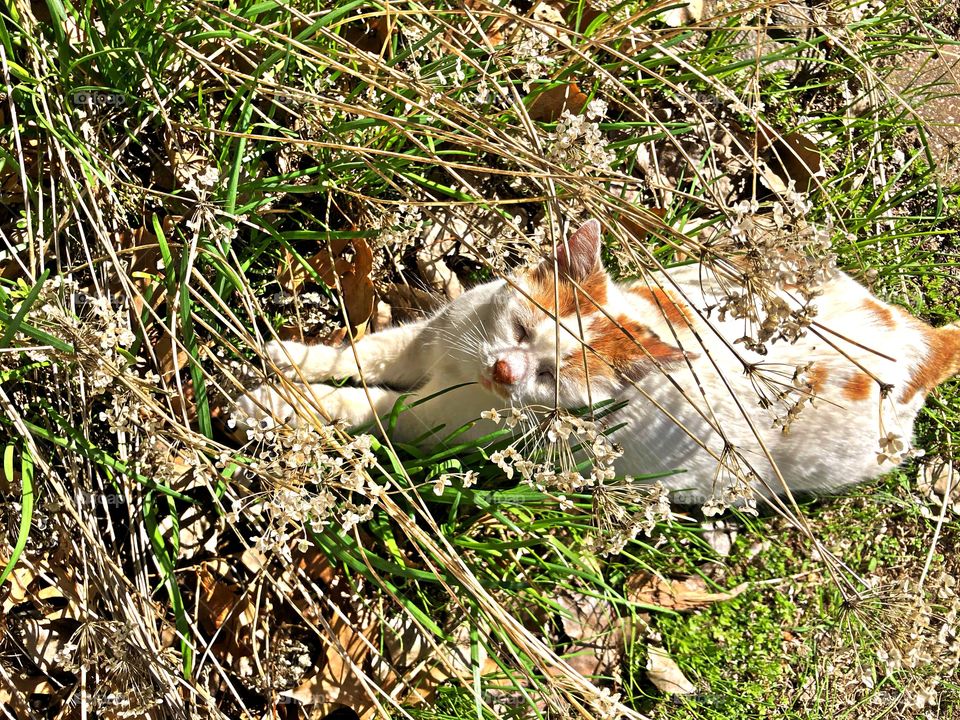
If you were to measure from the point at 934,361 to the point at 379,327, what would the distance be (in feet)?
6.38

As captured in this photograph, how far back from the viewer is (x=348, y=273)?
97.2 inches

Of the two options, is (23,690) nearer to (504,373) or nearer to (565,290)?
(504,373)

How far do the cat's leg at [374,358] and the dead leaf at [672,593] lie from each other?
1.18 meters

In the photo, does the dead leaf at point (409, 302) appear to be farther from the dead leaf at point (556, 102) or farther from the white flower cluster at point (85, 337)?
the white flower cluster at point (85, 337)

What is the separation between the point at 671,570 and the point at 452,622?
0.97 m

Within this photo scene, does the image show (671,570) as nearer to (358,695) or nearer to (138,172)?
(358,695)

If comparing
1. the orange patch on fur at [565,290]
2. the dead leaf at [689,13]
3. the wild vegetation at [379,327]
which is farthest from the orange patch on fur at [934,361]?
the dead leaf at [689,13]

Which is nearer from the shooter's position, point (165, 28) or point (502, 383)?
point (165, 28)

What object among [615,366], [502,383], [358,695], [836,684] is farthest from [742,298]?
[836,684]

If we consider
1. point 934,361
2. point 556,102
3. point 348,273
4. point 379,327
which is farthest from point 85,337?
point 934,361

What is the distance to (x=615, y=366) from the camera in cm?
213

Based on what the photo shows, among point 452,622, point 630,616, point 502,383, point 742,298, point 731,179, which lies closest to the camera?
point 742,298

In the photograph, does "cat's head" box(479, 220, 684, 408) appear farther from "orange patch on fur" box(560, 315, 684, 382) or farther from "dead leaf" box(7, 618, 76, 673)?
"dead leaf" box(7, 618, 76, 673)

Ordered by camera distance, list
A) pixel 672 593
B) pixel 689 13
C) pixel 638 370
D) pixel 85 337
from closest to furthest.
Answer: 1. pixel 85 337
2. pixel 638 370
3. pixel 672 593
4. pixel 689 13
